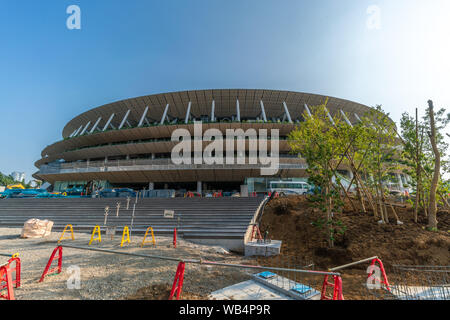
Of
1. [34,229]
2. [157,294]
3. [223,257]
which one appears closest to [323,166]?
[223,257]

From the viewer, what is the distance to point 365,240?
9.84 metres

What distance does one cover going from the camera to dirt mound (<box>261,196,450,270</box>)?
8469 mm

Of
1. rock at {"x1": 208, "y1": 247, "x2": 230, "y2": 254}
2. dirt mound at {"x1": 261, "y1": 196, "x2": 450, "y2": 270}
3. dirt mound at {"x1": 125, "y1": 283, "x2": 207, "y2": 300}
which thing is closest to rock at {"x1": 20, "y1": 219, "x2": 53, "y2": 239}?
rock at {"x1": 208, "y1": 247, "x2": 230, "y2": 254}

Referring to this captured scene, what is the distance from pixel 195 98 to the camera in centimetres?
3469

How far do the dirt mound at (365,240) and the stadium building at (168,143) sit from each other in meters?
15.5

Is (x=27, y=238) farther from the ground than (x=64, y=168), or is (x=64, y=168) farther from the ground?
(x=64, y=168)

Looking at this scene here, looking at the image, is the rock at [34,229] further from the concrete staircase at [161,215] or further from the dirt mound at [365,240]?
the dirt mound at [365,240]

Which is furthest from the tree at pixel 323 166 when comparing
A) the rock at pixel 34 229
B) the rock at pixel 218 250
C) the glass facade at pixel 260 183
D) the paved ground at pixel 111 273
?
the glass facade at pixel 260 183

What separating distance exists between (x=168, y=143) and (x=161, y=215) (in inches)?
665

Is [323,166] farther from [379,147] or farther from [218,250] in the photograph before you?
[218,250]
